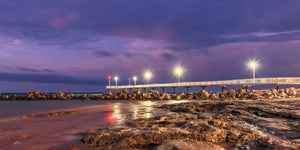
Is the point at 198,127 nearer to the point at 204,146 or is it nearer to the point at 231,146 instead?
the point at 231,146

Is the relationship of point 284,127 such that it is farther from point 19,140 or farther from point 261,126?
point 19,140

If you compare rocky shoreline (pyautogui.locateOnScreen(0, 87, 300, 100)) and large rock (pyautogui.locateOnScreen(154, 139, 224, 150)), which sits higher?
large rock (pyautogui.locateOnScreen(154, 139, 224, 150))

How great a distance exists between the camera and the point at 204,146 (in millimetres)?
3283

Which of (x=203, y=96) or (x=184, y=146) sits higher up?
(x=184, y=146)

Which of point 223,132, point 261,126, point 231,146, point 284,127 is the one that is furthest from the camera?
point 261,126

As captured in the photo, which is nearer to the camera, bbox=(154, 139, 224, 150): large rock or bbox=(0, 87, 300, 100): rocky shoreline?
bbox=(154, 139, 224, 150): large rock

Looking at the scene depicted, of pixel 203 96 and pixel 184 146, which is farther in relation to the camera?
pixel 203 96

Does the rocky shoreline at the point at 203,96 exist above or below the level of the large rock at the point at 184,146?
below

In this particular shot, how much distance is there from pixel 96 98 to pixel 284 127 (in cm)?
2759

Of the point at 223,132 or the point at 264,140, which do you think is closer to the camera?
the point at 264,140

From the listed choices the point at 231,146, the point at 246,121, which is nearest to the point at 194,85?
the point at 246,121

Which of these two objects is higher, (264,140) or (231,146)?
(264,140)

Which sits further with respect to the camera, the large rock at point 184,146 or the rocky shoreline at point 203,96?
the rocky shoreline at point 203,96

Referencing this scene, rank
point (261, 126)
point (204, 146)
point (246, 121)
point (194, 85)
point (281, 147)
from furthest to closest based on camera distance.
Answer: point (194, 85) < point (246, 121) < point (261, 126) < point (204, 146) < point (281, 147)
